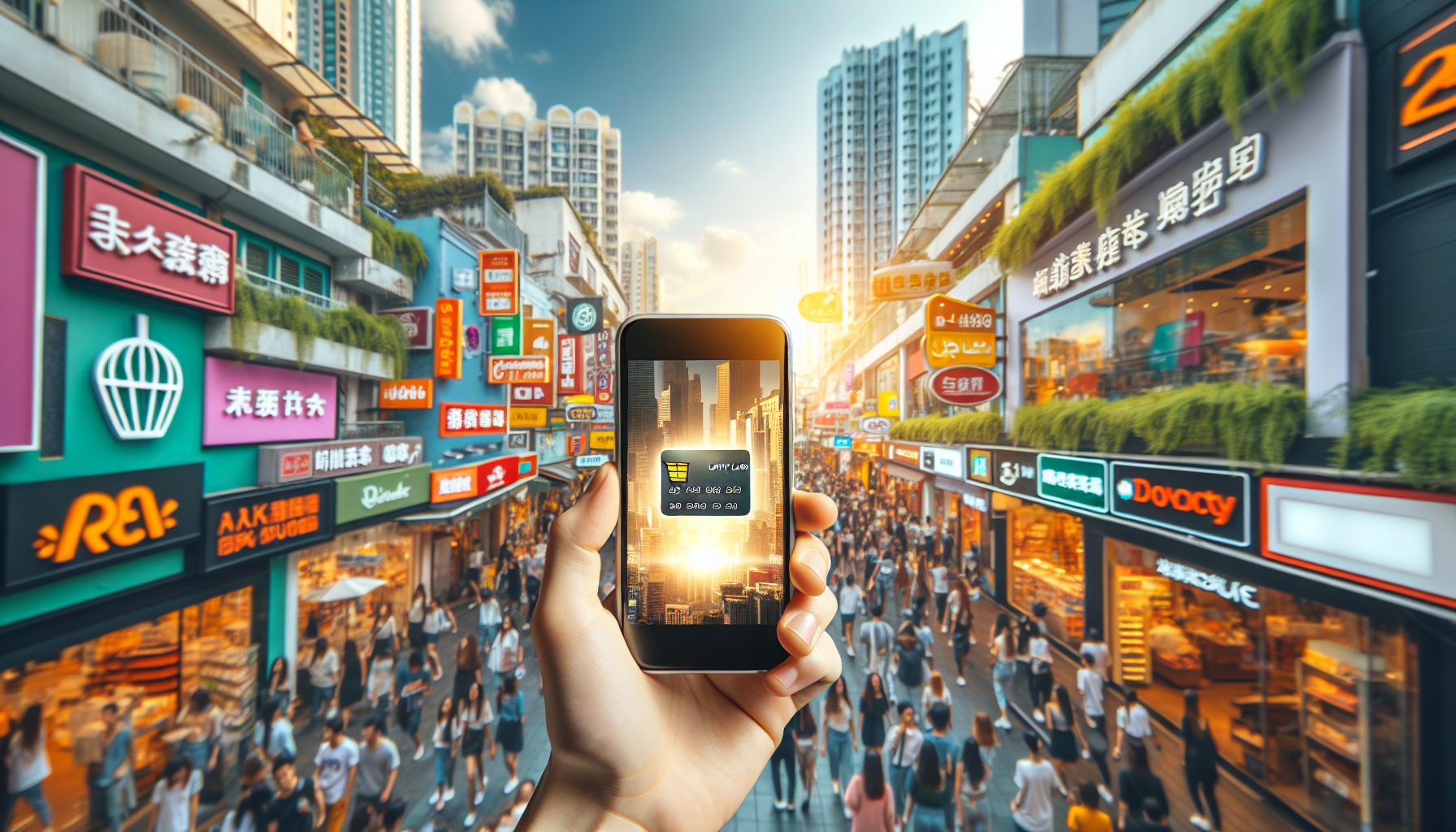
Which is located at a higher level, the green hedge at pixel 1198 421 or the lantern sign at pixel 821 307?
the lantern sign at pixel 821 307

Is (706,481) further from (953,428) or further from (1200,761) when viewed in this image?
(953,428)

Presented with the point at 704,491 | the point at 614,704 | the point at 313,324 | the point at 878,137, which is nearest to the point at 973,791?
the point at 614,704

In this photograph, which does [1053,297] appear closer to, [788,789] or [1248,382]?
[1248,382]

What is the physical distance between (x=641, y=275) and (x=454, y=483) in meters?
77.9

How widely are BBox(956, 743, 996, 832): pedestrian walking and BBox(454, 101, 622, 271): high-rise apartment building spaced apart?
4218cm

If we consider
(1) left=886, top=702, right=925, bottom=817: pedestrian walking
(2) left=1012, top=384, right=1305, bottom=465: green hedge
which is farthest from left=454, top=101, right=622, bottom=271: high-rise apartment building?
(1) left=886, top=702, right=925, bottom=817: pedestrian walking

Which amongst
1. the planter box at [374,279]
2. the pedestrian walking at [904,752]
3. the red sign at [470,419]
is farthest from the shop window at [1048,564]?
the planter box at [374,279]

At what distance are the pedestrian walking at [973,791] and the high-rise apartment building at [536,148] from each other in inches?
1661

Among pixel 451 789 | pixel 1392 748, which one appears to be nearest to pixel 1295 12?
pixel 1392 748

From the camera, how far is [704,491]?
7.39 feet

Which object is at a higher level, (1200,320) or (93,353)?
(1200,320)

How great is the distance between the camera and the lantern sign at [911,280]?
14.2 metres

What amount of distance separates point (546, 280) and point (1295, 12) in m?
24.8

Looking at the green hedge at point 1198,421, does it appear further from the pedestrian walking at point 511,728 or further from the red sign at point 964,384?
the pedestrian walking at point 511,728
